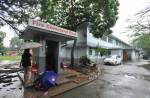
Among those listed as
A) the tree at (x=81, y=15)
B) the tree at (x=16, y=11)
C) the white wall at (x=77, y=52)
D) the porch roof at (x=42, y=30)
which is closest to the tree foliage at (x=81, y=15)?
the tree at (x=81, y=15)

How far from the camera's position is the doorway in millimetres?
10984

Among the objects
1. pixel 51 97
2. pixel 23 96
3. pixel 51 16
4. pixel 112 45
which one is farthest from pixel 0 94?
pixel 112 45

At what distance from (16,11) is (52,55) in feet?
16.2

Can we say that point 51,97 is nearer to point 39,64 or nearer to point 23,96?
point 23,96

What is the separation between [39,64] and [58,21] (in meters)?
9.58

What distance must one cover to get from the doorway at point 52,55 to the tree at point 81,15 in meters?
5.14

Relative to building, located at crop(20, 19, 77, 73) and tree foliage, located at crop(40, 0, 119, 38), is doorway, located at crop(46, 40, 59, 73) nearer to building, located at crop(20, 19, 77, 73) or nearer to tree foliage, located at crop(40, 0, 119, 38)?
building, located at crop(20, 19, 77, 73)

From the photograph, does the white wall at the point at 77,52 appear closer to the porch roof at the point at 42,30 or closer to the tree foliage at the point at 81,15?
the tree foliage at the point at 81,15

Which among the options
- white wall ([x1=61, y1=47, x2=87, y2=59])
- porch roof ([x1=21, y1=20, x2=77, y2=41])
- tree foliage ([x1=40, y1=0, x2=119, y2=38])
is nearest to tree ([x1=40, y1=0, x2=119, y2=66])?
tree foliage ([x1=40, y1=0, x2=119, y2=38])

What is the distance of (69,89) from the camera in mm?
8164

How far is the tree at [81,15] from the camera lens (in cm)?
1595

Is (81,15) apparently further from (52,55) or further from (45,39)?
(45,39)

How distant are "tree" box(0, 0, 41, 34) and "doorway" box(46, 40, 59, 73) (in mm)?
3425

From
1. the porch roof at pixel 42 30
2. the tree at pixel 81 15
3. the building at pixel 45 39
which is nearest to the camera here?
the porch roof at pixel 42 30
